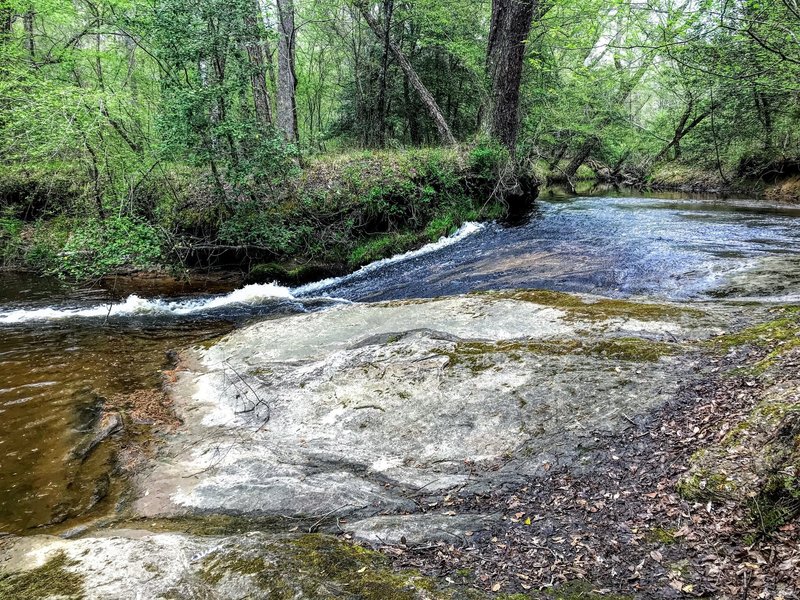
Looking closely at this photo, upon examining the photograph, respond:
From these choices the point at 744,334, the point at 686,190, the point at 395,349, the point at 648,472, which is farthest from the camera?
the point at 686,190

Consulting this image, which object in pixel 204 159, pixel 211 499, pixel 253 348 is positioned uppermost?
pixel 204 159

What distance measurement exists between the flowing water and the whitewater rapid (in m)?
0.04

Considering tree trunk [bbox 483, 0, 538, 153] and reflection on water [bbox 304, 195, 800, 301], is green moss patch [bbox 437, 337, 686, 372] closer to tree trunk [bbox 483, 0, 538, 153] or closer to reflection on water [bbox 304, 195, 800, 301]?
reflection on water [bbox 304, 195, 800, 301]

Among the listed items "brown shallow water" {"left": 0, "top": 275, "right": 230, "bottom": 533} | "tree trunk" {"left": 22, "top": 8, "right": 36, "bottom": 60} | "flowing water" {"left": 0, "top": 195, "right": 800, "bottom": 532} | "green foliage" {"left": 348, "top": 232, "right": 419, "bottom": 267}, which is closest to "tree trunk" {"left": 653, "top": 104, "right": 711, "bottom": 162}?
"flowing water" {"left": 0, "top": 195, "right": 800, "bottom": 532}

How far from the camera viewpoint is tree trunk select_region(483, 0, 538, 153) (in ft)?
45.6

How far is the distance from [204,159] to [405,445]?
856 cm

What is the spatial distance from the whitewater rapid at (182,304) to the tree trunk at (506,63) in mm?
7042

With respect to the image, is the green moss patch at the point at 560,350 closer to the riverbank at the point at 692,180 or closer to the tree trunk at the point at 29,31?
the tree trunk at the point at 29,31

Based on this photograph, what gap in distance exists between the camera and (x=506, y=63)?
14359mm

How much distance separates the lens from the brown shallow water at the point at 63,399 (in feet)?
13.6

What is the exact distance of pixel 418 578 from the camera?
2721 mm

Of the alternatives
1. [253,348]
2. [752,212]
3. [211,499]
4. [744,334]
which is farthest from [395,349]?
[752,212]

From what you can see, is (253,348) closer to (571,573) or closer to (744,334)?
(571,573)

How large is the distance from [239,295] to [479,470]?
7929 mm
